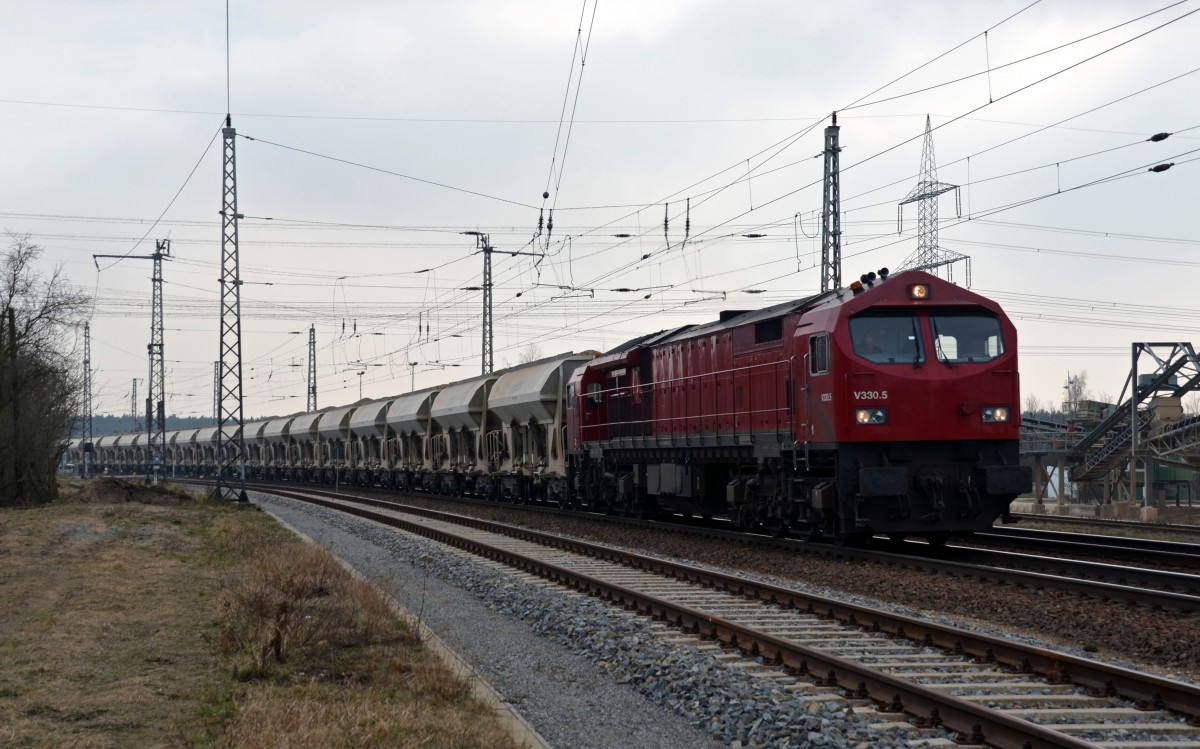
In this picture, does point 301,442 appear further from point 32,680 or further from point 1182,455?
point 32,680

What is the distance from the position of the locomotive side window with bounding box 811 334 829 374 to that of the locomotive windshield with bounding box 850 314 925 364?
1.56 feet

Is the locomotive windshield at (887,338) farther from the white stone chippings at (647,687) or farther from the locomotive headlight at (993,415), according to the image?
the white stone chippings at (647,687)

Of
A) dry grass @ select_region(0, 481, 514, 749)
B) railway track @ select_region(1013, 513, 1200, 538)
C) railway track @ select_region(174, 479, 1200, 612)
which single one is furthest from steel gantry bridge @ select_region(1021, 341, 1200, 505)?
dry grass @ select_region(0, 481, 514, 749)

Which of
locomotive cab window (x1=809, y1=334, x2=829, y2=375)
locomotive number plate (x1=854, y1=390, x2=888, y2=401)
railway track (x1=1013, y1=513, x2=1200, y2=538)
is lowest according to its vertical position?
railway track (x1=1013, y1=513, x2=1200, y2=538)

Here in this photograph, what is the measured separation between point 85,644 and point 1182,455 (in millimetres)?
32530

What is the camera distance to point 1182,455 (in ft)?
113

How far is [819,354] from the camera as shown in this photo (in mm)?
17781

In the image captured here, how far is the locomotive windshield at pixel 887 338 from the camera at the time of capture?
17312 millimetres

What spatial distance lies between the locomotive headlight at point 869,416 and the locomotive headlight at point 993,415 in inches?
64.4

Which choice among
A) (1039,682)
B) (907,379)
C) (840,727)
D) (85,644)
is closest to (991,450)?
(907,379)

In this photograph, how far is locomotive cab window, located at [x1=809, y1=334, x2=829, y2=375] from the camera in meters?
17.5

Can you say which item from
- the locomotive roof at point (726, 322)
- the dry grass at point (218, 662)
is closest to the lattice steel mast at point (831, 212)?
the locomotive roof at point (726, 322)

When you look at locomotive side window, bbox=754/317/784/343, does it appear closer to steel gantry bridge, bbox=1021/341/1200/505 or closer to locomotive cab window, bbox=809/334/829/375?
locomotive cab window, bbox=809/334/829/375

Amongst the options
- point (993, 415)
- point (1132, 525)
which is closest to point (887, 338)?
point (993, 415)
